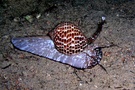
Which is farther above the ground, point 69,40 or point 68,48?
point 69,40

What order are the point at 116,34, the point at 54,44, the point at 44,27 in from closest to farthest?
the point at 54,44 → the point at 116,34 → the point at 44,27

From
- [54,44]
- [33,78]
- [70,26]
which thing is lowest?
[33,78]

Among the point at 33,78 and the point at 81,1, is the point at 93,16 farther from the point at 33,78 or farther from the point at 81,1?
the point at 33,78

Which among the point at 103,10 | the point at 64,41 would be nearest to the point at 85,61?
the point at 64,41

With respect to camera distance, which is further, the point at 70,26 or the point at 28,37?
the point at 28,37

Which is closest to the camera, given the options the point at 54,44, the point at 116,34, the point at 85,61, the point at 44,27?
the point at 85,61
